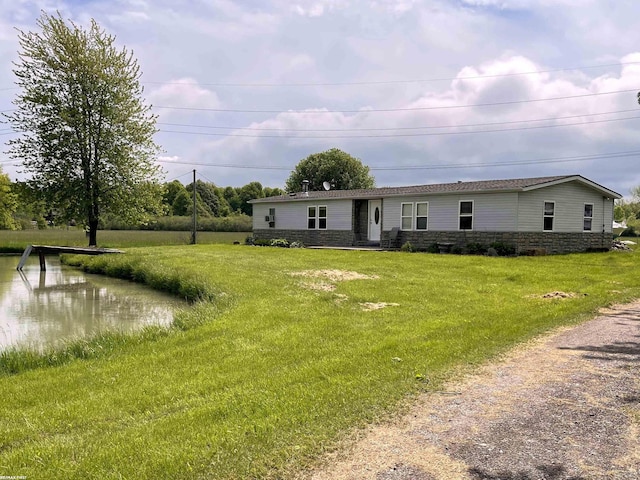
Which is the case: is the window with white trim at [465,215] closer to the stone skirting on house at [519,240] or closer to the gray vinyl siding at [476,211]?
the gray vinyl siding at [476,211]

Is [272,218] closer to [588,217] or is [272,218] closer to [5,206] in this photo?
[588,217]

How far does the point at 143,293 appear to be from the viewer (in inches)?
529

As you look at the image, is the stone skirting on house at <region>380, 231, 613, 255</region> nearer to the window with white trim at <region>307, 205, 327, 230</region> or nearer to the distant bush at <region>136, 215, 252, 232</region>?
the window with white trim at <region>307, 205, 327, 230</region>

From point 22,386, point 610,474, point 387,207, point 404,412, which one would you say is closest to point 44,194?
point 387,207

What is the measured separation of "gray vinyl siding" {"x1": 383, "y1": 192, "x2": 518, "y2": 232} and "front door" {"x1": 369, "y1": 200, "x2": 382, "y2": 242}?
884 mm

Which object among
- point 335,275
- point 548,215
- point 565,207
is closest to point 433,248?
point 548,215

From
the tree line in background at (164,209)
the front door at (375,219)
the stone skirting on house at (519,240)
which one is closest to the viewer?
the stone skirting on house at (519,240)

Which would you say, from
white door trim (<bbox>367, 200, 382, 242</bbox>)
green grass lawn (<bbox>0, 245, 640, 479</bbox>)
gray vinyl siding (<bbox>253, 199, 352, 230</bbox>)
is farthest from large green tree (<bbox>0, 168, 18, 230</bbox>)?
green grass lawn (<bbox>0, 245, 640, 479</bbox>)

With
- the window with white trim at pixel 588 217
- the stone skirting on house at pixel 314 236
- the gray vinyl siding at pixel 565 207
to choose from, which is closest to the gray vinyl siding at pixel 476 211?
the gray vinyl siding at pixel 565 207

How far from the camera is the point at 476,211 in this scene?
808 inches

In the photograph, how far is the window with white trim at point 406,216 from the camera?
23000mm

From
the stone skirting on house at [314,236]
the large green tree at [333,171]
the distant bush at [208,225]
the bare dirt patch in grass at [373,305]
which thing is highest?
the large green tree at [333,171]

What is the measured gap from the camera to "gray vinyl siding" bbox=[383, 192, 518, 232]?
1946cm

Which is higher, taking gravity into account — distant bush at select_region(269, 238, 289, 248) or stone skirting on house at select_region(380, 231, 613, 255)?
stone skirting on house at select_region(380, 231, 613, 255)
